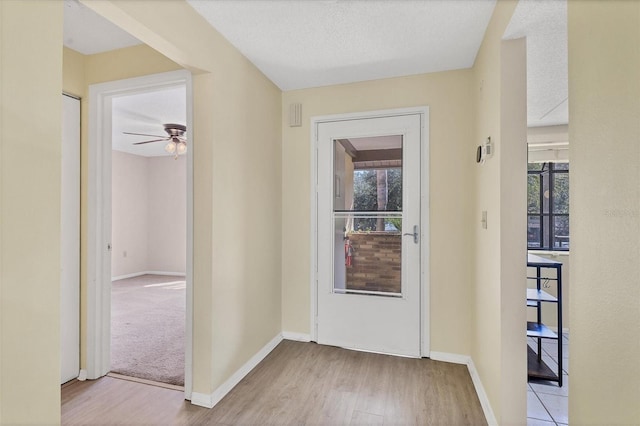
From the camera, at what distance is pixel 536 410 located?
215 cm

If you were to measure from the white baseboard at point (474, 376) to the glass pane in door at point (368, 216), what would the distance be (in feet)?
2.05

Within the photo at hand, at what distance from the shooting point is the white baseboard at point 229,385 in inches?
84.3

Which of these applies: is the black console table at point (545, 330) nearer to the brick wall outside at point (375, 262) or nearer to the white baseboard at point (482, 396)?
the white baseboard at point (482, 396)

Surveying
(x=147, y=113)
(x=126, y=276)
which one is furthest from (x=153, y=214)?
(x=147, y=113)

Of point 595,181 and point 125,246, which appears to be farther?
point 125,246

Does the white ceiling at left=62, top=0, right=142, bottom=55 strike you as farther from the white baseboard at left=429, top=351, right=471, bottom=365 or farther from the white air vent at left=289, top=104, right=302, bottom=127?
the white baseboard at left=429, top=351, right=471, bottom=365

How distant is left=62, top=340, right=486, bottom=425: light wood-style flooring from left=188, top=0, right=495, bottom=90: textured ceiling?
2539mm

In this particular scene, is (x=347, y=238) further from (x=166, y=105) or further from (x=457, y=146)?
(x=166, y=105)

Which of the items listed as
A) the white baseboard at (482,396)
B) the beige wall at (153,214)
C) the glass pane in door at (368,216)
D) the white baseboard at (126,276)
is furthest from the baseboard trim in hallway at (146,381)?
the beige wall at (153,214)

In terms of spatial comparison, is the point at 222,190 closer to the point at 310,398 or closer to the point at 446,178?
the point at 310,398

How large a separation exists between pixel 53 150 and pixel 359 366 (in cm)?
252

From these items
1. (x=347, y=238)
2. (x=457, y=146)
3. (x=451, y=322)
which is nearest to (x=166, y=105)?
(x=347, y=238)

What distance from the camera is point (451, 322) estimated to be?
9.16 feet

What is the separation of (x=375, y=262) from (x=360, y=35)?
1.92 m
